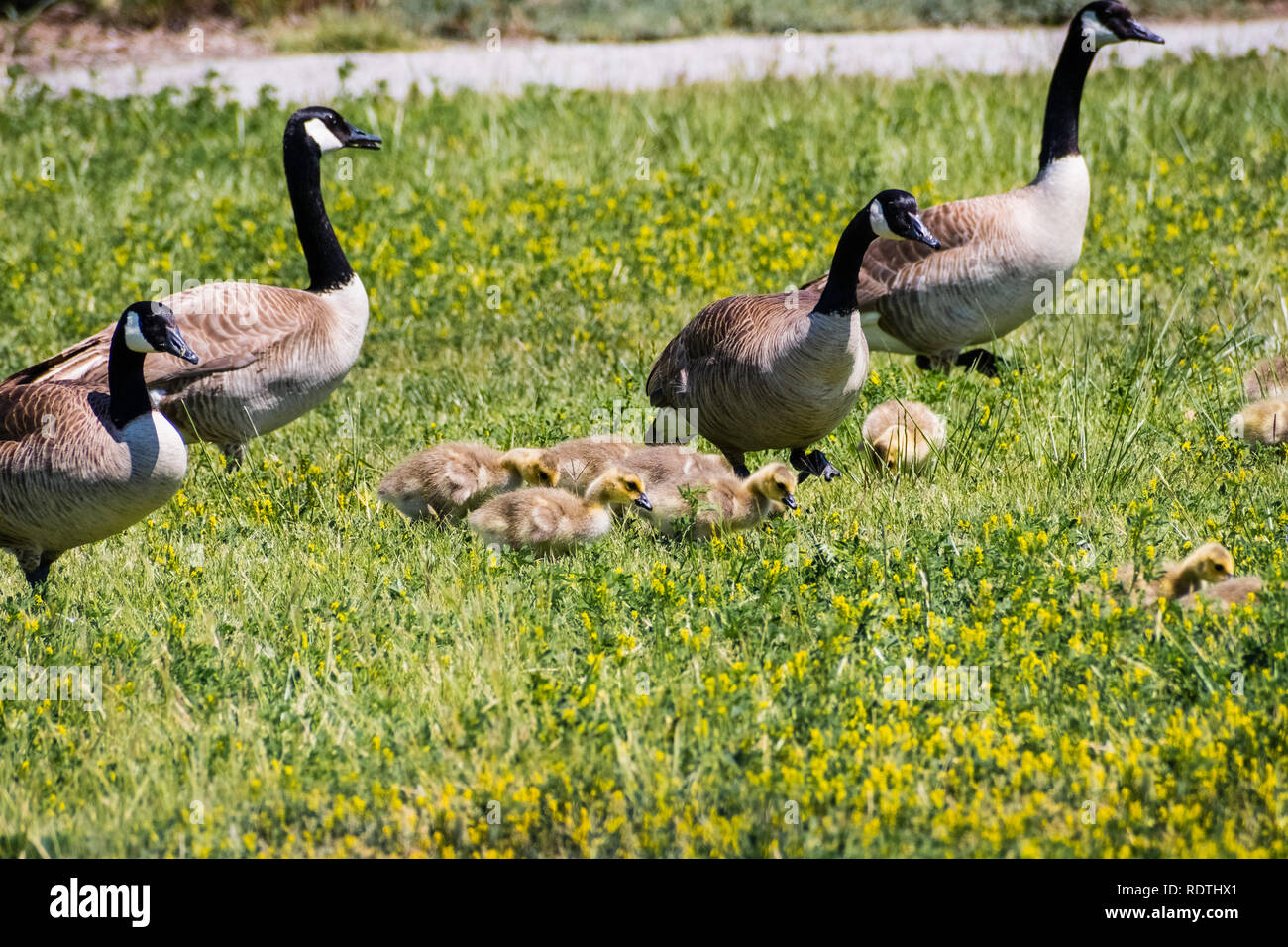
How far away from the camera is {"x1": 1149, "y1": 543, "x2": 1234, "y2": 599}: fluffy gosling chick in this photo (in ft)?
17.0

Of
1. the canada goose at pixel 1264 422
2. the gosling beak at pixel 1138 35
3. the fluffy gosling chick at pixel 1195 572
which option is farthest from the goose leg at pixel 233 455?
the gosling beak at pixel 1138 35

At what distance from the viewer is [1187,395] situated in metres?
7.65

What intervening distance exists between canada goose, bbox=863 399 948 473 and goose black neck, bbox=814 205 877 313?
69cm

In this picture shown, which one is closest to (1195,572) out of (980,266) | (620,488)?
(620,488)

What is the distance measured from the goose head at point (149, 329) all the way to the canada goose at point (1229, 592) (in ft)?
14.4

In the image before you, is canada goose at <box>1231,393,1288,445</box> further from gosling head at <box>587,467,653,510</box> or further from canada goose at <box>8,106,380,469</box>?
canada goose at <box>8,106,380,469</box>

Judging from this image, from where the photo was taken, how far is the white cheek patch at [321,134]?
907cm

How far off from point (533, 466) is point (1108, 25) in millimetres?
5556

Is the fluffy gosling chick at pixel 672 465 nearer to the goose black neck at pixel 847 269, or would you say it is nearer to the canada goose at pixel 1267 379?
the goose black neck at pixel 847 269

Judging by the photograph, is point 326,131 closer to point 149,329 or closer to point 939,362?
point 149,329

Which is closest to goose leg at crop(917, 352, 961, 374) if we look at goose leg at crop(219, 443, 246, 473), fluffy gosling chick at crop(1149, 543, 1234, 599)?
fluffy gosling chick at crop(1149, 543, 1234, 599)
